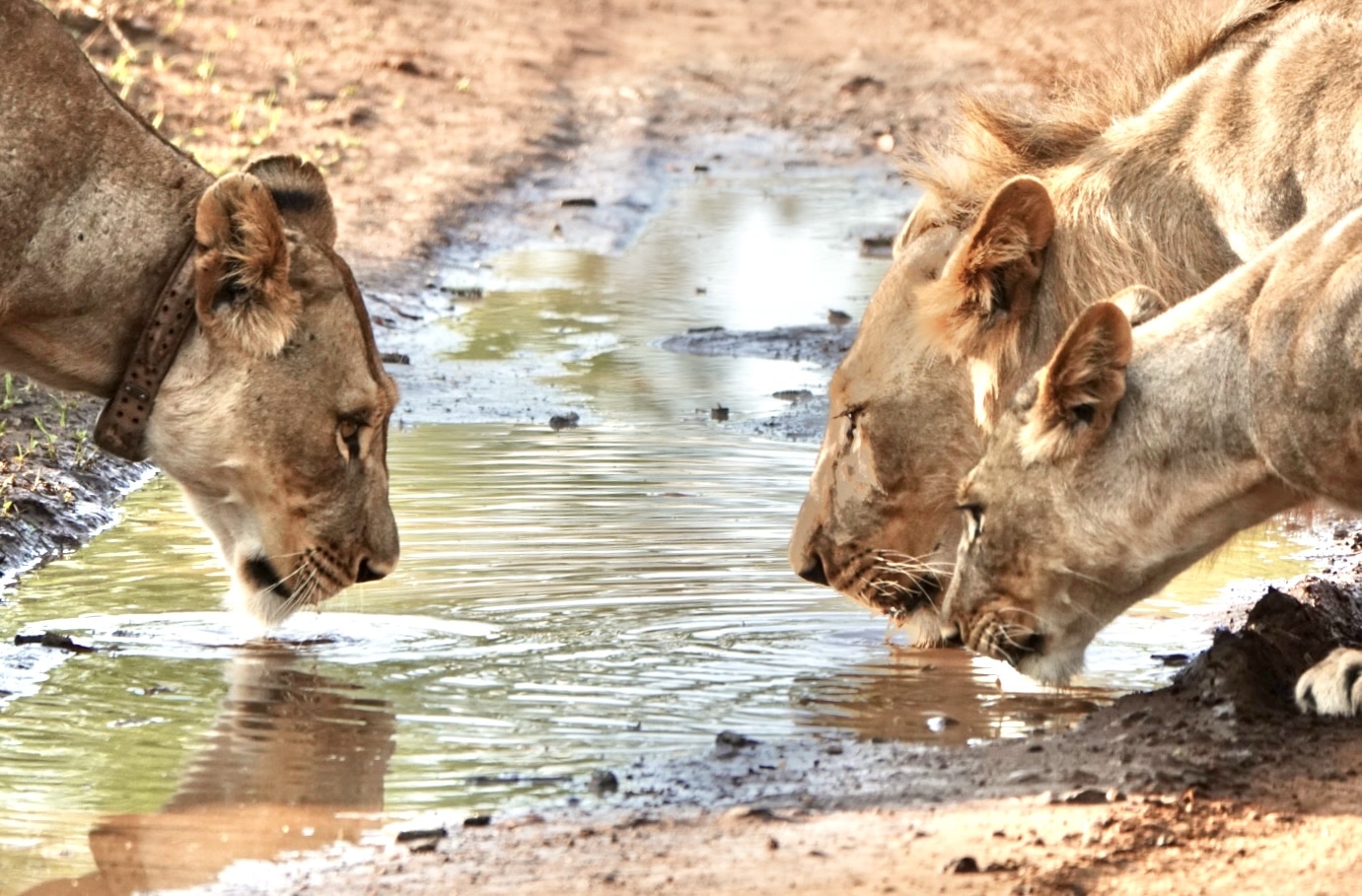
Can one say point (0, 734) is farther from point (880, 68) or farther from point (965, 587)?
point (880, 68)

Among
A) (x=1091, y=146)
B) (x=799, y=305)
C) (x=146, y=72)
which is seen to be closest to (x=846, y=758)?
(x=1091, y=146)

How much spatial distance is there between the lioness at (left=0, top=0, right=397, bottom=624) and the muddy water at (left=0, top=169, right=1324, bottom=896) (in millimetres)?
490

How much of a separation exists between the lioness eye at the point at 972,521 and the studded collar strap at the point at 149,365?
1897 mm

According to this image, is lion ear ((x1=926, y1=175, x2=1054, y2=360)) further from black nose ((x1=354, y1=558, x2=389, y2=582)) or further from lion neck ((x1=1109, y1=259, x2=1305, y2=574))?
black nose ((x1=354, y1=558, x2=389, y2=582))

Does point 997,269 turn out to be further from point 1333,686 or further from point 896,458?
point 1333,686

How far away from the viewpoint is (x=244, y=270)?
5199 millimetres

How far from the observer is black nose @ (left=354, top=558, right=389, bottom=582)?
18.6 ft

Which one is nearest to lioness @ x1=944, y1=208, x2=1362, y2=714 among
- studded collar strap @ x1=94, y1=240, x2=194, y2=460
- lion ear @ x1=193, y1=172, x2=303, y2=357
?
lion ear @ x1=193, y1=172, x2=303, y2=357

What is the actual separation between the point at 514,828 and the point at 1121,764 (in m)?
1.27

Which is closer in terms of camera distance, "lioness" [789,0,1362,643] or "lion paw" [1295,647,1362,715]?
"lion paw" [1295,647,1362,715]

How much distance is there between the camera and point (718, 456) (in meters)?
8.34

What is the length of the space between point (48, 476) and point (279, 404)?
2290 mm

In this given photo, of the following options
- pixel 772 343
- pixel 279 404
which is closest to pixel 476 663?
pixel 279 404

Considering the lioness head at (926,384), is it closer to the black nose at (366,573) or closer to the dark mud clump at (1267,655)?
the dark mud clump at (1267,655)
